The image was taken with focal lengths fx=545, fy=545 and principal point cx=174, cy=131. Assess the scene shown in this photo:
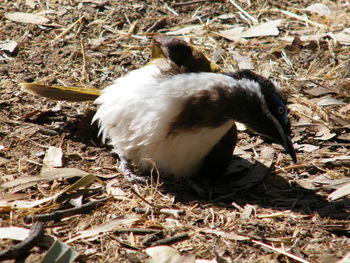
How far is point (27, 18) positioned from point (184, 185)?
292 cm

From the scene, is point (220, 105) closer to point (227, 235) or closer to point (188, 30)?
point (227, 235)

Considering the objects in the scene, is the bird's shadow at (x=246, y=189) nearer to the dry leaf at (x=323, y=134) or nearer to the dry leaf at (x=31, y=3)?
the dry leaf at (x=323, y=134)

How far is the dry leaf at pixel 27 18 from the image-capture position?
19.4ft

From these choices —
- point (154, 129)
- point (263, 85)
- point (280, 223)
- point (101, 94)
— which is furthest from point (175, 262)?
Answer: point (101, 94)

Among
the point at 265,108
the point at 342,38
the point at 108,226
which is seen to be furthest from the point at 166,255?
the point at 342,38

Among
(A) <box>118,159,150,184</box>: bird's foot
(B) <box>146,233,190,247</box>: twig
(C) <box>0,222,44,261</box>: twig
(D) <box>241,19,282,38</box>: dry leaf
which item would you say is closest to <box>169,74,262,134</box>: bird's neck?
(A) <box>118,159,150,184</box>: bird's foot

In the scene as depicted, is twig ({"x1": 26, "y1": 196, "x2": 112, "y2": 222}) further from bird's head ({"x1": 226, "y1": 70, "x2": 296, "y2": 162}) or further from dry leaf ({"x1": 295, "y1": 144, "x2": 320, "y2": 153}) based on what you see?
dry leaf ({"x1": 295, "y1": 144, "x2": 320, "y2": 153})

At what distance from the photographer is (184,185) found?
166 inches

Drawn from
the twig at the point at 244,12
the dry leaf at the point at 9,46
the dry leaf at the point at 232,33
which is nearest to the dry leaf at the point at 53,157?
the dry leaf at the point at 9,46

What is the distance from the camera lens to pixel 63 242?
10.3 feet

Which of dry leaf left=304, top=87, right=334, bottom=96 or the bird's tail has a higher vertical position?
the bird's tail

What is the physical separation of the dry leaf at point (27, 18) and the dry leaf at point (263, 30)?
2.22m

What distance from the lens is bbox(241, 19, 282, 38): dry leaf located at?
6129 millimetres

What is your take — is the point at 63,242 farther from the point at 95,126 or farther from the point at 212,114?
the point at 95,126
